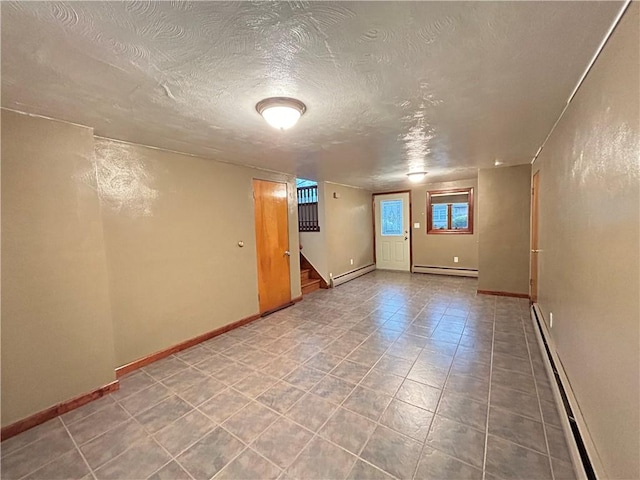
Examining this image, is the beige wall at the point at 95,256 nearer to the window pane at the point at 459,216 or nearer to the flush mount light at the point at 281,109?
the flush mount light at the point at 281,109

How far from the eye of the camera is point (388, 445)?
1706mm

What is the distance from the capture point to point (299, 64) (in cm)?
141

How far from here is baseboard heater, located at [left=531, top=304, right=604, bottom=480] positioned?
138 cm

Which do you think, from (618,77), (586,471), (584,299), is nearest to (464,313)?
(584,299)

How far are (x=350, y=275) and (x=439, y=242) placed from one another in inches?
89.0

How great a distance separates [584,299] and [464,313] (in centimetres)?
249

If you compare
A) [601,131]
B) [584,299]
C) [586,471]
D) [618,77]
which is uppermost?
[618,77]

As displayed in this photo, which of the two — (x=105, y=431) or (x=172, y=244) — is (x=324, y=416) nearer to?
(x=105, y=431)

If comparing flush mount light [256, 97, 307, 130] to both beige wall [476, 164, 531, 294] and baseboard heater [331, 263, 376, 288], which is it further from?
baseboard heater [331, 263, 376, 288]

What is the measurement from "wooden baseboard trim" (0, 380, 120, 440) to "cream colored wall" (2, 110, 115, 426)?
36 millimetres

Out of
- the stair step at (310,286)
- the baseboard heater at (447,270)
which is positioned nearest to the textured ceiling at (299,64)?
→ the stair step at (310,286)

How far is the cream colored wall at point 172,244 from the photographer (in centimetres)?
262

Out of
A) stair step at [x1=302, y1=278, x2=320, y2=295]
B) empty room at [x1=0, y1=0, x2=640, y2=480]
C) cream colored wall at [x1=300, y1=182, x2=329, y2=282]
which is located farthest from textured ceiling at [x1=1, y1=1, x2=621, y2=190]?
stair step at [x1=302, y1=278, x2=320, y2=295]

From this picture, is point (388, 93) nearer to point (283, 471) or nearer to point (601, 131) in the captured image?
point (601, 131)
